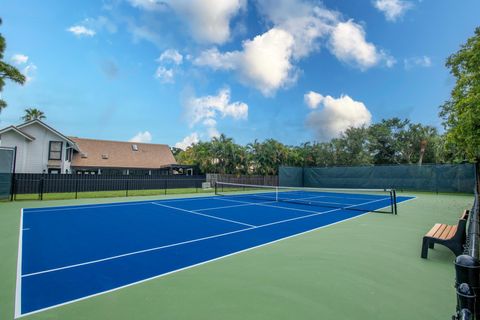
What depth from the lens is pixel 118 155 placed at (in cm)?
3256

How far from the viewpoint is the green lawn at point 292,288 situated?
3041mm

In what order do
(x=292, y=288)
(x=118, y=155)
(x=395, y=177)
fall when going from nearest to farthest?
(x=292, y=288) < (x=395, y=177) < (x=118, y=155)

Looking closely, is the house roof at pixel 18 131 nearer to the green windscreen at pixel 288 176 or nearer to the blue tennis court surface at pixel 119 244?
the blue tennis court surface at pixel 119 244

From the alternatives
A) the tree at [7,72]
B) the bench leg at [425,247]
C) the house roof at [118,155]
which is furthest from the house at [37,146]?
the bench leg at [425,247]

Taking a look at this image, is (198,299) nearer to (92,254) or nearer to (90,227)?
(92,254)

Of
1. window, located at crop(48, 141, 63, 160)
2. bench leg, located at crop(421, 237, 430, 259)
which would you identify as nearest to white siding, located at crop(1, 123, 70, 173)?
window, located at crop(48, 141, 63, 160)

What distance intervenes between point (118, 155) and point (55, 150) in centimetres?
845

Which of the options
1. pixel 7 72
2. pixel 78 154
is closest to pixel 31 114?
pixel 78 154

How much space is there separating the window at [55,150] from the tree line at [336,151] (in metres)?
13.2

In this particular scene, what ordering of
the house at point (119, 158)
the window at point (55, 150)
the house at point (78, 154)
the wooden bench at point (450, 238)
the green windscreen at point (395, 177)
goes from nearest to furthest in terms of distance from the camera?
1. the wooden bench at point (450, 238)
2. the green windscreen at point (395, 177)
3. the house at point (78, 154)
4. the window at point (55, 150)
5. the house at point (119, 158)

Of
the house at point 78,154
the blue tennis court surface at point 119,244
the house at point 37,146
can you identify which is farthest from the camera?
the house at point 78,154

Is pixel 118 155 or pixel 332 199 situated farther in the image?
pixel 118 155

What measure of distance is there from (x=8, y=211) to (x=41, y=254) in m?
7.75

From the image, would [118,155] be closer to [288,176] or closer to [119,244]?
[288,176]
